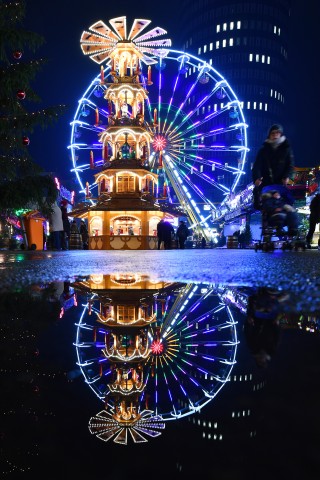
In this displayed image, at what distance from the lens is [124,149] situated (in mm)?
26891

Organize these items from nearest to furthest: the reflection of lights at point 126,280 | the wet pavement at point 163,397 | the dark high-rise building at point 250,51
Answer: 1. the wet pavement at point 163,397
2. the reflection of lights at point 126,280
3. the dark high-rise building at point 250,51

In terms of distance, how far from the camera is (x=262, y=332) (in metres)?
0.94

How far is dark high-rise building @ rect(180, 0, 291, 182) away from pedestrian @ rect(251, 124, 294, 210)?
256ft

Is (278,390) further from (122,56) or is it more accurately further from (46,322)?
(122,56)

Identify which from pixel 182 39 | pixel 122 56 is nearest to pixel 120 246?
pixel 122 56

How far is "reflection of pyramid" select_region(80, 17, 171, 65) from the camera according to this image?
26.9 metres

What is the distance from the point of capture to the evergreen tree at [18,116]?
8.70 metres

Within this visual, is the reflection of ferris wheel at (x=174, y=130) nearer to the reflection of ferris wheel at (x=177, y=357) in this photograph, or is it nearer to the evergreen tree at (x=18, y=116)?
the evergreen tree at (x=18, y=116)

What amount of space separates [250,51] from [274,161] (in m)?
89.0

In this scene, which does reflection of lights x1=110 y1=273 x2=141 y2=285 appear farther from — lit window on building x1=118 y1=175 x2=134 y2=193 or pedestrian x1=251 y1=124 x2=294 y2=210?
lit window on building x1=118 y1=175 x2=134 y2=193

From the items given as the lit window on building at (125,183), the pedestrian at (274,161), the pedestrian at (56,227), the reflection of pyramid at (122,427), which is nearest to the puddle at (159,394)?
the reflection of pyramid at (122,427)

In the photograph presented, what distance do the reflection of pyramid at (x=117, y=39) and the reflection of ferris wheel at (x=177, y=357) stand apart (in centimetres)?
2839

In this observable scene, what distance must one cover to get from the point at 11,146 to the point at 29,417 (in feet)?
31.7

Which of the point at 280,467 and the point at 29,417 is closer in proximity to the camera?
the point at 280,467
